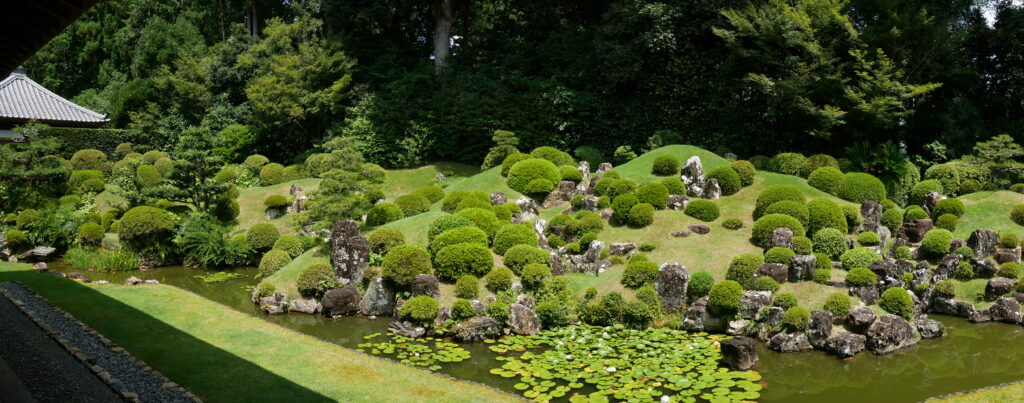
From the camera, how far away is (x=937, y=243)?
53.7ft

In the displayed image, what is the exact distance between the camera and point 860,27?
25.1m

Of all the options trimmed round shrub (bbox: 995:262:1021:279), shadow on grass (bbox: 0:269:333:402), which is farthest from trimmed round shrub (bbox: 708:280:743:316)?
shadow on grass (bbox: 0:269:333:402)

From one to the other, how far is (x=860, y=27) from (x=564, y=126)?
43.5 ft

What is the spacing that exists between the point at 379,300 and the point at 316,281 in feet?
6.90

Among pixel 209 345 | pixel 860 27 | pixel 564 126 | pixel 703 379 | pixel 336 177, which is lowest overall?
pixel 703 379

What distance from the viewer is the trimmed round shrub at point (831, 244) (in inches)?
632

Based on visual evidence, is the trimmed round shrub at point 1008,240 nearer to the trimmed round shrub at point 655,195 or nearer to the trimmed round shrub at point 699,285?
the trimmed round shrub at point 699,285

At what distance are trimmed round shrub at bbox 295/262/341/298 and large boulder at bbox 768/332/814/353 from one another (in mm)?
11219

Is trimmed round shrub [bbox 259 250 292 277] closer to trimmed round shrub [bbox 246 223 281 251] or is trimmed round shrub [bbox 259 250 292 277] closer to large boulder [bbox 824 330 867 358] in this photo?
trimmed round shrub [bbox 246 223 281 251]

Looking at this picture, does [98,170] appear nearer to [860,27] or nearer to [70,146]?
[70,146]

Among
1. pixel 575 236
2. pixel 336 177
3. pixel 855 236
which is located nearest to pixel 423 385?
pixel 575 236

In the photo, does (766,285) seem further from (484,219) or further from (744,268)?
(484,219)

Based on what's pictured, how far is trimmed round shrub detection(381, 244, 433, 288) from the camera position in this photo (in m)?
15.6

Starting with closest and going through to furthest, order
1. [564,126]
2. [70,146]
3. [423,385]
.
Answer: [423,385], [564,126], [70,146]
